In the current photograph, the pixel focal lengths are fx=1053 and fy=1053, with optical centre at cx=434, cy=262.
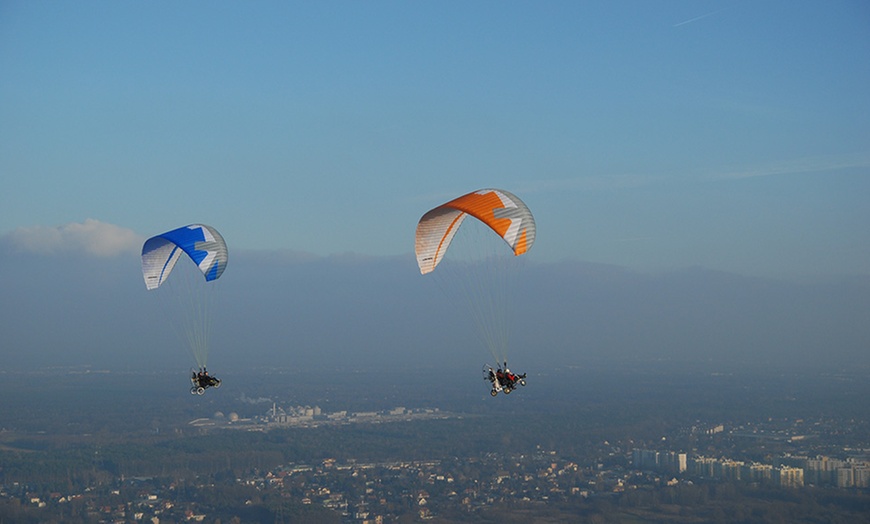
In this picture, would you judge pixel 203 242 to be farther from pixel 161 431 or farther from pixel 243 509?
pixel 161 431

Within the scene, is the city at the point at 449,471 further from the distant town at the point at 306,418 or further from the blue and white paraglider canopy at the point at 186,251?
the blue and white paraglider canopy at the point at 186,251

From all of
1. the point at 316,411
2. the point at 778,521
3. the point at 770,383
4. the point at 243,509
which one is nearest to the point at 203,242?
the point at 243,509

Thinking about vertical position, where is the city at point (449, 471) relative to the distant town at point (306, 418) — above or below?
below

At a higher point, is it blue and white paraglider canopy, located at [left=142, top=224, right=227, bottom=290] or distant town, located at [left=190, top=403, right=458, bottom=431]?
blue and white paraglider canopy, located at [left=142, top=224, right=227, bottom=290]

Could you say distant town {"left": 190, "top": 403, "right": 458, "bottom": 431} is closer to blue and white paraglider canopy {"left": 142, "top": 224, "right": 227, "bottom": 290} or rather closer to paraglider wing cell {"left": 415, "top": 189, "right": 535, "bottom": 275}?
blue and white paraglider canopy {"left": 142, "top": 224, "right": 227, "bottom": 290}

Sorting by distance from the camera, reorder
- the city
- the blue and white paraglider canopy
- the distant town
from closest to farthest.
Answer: the blue and white paraglider canopy
the city
the distant town

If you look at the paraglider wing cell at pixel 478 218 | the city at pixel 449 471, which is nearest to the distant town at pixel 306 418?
the city at pixel 449 471

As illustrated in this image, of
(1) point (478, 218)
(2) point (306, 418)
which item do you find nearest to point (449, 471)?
(2) point (306, 418)

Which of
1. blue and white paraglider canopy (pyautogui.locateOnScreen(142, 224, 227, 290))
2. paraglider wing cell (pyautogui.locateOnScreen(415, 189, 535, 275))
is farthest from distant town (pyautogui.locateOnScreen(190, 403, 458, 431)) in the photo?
paraglider wing cell (pyautogui.locateOnScreen(415, 189, 535, 275))
